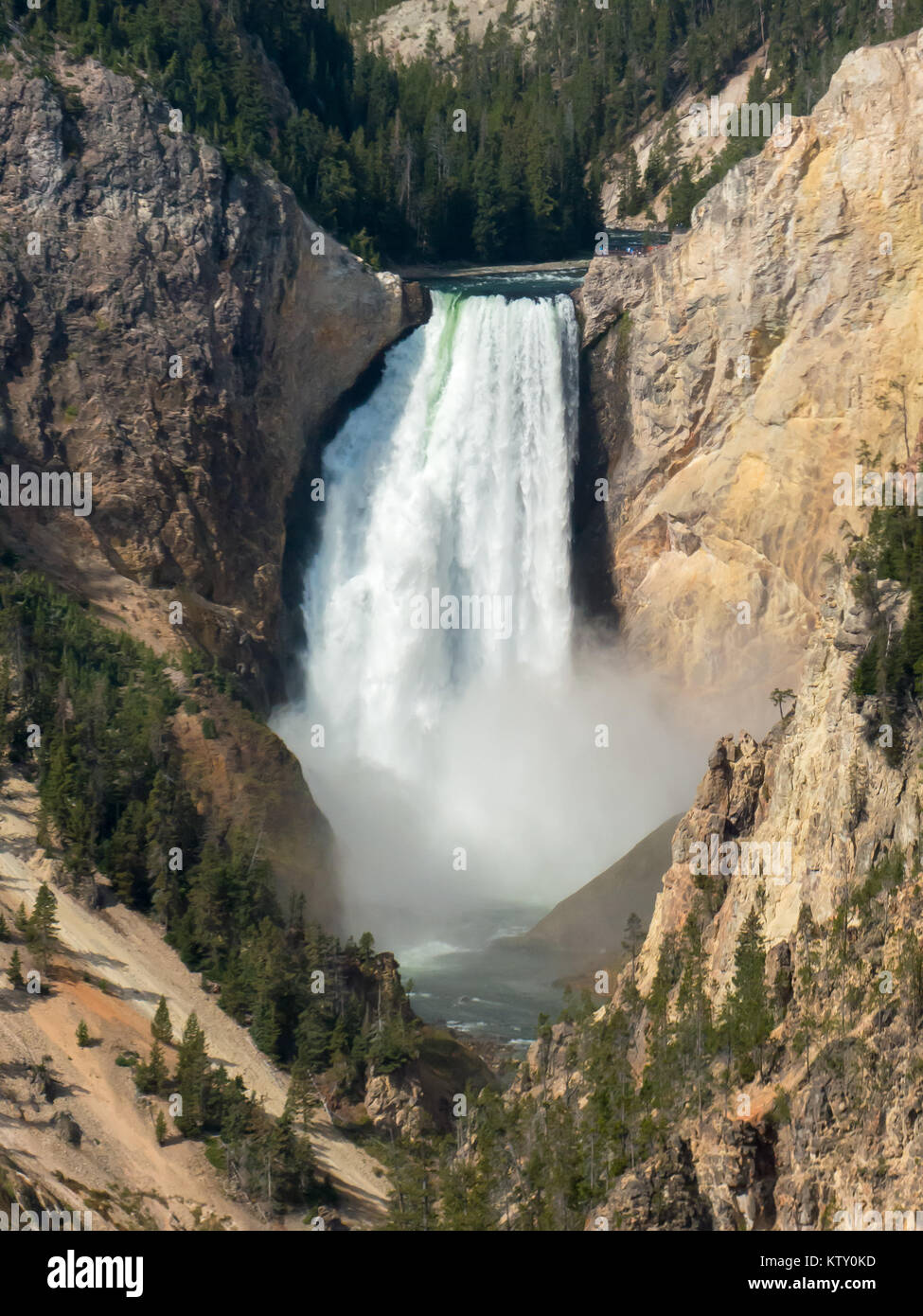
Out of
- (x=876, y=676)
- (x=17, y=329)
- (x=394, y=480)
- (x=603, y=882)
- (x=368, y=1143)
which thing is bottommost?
(x=368, y=1143)

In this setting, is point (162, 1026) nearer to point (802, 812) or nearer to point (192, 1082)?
point (192, 1082)

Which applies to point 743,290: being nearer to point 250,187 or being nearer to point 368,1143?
point 250,187

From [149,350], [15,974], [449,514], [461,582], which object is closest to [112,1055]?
[15,974]

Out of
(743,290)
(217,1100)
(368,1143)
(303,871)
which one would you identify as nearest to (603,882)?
(303,871)

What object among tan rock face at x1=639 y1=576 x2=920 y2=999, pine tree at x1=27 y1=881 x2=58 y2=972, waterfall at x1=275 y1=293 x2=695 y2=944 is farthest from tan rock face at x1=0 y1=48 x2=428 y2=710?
tan rock face at x1=639 y1=576 x2=920 y2=999

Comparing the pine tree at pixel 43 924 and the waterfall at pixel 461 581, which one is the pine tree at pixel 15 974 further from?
the waterfall at pixel 461 581
